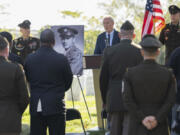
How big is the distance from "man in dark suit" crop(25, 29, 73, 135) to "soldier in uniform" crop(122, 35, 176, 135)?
63.6 inches

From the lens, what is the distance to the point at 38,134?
25.7 feet

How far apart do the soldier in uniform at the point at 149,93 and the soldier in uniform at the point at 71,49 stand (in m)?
6.38

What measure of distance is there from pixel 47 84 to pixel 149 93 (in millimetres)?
1896

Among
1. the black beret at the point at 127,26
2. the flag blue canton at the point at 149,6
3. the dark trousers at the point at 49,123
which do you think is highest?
the black beret at the point at 127,26

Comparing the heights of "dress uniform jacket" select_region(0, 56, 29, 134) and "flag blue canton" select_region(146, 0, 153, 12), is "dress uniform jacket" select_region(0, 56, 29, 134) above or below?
below

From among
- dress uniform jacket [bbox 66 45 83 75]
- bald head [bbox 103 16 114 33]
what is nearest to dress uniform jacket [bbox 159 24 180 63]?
bald head [bbox 103 16 114 33]

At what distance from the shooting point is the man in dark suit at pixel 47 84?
7590mm

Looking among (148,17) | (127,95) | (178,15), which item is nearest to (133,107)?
(127,95)

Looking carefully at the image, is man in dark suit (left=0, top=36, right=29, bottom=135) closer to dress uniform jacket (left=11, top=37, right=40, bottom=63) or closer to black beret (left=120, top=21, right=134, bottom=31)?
black beret (left=120, top=21, right=134, bottom=31)

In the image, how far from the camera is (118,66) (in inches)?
296

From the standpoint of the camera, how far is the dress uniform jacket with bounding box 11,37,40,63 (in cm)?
1231

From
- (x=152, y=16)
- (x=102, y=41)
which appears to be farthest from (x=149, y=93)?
(x=152, y=16)

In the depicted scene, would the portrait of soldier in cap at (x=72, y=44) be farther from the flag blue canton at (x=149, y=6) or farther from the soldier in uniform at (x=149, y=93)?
the soldier in uniform at (x=149, y=93)

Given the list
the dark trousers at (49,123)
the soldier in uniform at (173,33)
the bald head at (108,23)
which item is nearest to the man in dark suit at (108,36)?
the bald head at (108,23)
